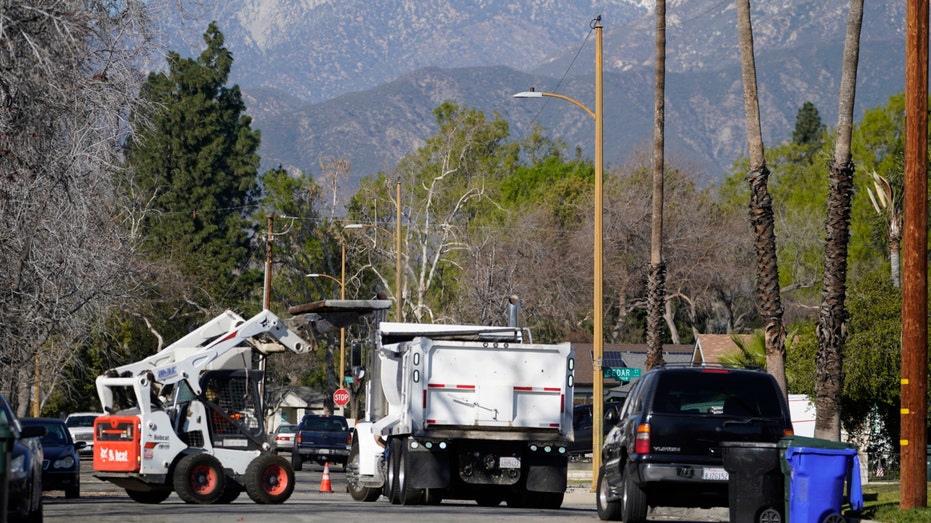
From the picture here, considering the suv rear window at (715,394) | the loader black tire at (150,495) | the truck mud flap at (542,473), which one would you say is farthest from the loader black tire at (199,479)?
the suv rear window at (715,394)

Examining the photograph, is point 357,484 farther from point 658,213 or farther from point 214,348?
point 658,213

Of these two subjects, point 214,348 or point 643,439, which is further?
point 214,348

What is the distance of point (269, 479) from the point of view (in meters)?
22.4

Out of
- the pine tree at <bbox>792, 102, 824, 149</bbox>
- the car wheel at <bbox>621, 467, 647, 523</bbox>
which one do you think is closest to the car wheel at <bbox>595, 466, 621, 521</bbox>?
the car wheel at <bbox>621, 467, 647, 523</bbox>

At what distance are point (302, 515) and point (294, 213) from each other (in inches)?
2239

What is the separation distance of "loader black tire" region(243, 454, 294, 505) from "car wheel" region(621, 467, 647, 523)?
6.43 m

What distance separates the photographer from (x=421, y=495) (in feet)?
72.6

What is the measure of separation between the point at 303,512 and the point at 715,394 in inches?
237

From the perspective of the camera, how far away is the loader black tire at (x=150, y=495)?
22766 millimetres

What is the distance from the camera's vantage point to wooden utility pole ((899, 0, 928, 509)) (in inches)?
755

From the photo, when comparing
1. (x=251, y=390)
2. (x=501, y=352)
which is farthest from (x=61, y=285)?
(x=501, y=352)

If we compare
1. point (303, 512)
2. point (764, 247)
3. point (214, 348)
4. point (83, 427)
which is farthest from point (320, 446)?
point (303, 512)

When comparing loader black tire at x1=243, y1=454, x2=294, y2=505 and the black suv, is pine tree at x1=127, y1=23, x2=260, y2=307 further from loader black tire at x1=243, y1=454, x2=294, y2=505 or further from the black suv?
the black suv

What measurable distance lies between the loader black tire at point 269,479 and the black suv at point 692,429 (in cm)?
664
